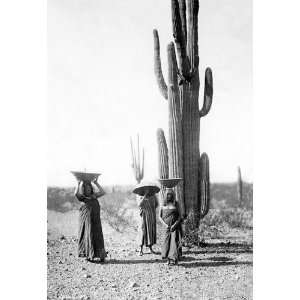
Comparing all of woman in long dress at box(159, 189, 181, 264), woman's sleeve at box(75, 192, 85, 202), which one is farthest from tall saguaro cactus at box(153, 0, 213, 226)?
woman's sleeve at box(75, 192, 85, 202)

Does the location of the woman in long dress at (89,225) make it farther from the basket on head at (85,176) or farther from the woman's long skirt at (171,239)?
the woman's long skirt at (171,239)

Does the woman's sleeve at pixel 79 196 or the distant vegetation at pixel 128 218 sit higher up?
the woman's sleeve at pixel 79 196

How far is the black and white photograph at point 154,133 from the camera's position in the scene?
7004mm

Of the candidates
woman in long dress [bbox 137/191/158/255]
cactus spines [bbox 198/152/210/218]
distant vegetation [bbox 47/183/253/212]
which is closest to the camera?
woman in long dress [bbox 137/191/158/255]

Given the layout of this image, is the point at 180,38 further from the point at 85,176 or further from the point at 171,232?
the point at 171,232

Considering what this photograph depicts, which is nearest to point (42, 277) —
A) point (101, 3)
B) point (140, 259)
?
point (140, 259)

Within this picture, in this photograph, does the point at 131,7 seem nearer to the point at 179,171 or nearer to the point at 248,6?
the point at 248,6

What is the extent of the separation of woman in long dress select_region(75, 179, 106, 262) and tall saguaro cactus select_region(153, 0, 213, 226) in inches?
69.3

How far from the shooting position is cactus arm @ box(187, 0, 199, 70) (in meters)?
8.54

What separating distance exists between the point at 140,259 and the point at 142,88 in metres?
3.13

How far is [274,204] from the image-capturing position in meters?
7.10

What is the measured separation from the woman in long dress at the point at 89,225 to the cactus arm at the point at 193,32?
128 inches

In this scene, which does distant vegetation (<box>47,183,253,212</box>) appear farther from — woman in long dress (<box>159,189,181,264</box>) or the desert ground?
woman in long dress (<box>159,189,181,264</box>)

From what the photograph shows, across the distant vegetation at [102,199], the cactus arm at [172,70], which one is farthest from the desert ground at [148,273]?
the cactus arm at [172,70]
